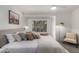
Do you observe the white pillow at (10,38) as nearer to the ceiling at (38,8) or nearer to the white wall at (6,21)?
the white wall at (6,21)

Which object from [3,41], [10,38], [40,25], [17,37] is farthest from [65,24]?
[3,41]

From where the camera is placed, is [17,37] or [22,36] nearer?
[17,37]

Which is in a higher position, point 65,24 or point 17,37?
point 65,24

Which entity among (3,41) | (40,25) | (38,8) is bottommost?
(3,41)

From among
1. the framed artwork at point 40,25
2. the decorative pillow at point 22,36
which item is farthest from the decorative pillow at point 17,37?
the framed artwork at point 40,25

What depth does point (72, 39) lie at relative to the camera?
133 inches

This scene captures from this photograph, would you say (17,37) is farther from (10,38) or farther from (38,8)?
(38,8)

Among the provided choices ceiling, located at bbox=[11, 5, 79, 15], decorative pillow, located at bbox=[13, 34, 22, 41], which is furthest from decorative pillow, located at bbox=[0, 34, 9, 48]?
ceiling, located at bbox=[11, 5, 79, 15]

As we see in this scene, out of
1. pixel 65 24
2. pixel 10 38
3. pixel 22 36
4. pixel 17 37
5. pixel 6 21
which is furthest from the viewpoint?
pixel 65 24

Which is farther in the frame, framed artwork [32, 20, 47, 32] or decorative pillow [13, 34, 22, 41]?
decorative pillow [13, 34, 22, 41]

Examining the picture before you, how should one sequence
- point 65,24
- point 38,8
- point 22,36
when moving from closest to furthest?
point 38,8
point 22,36
point 65,24

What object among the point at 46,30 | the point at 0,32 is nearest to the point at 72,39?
the point at 46,30

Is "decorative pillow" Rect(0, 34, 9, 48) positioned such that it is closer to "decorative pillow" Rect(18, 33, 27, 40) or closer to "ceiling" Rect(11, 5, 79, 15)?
"decorative pillow" Rect(18, 33, 27, 40)
